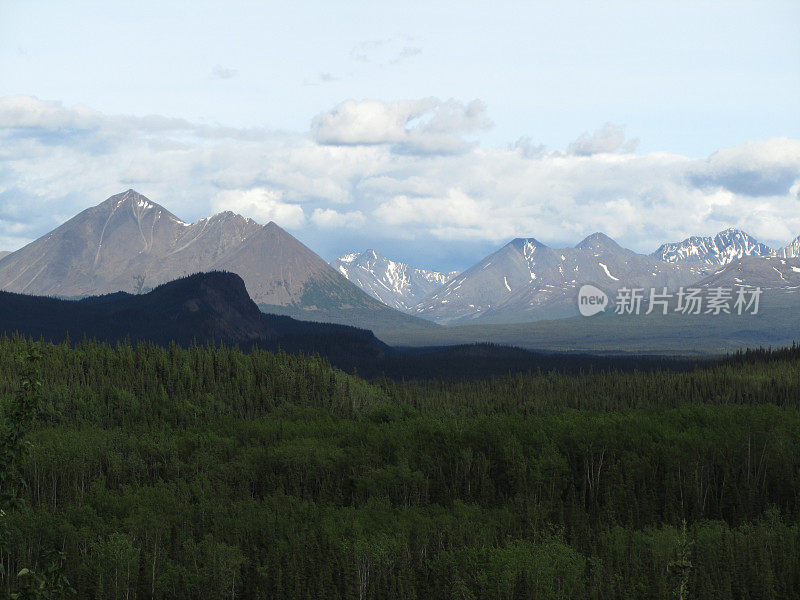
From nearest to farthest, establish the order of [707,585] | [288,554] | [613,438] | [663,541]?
[707,585] → [288,554] → [663,541] → [613,438]

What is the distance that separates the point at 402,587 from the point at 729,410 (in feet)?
423

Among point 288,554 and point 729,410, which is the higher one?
point 729,410

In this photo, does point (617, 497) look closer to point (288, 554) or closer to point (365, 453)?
point (365, 453)

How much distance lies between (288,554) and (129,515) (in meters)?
39.9

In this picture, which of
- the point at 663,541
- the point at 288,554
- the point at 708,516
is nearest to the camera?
the point at 288,554

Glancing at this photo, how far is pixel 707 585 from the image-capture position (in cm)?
9031

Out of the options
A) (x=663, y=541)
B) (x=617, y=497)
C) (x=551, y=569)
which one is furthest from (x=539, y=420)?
(x=551, y=569)

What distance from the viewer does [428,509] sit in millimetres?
150500

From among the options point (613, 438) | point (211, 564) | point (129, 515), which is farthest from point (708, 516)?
point (129, 515)

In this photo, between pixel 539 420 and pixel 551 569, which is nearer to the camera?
pixel 551 569

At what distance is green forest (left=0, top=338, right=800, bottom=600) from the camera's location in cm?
10231

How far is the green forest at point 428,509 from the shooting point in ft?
336

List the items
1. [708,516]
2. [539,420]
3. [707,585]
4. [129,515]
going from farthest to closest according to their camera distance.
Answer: [539,420], [708,516], [129,515], [707,585]

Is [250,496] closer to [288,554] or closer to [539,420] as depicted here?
[288,554]
